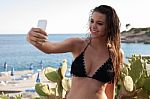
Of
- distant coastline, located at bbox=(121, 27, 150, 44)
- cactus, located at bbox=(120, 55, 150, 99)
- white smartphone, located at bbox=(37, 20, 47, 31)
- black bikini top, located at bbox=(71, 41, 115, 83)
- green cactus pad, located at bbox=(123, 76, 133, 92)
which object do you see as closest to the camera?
white smartphone, located at bbox=(37, 20, 47, 31)

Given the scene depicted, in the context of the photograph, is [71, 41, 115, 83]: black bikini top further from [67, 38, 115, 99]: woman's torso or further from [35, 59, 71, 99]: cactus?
[35, 59, 71, 99]: cactus

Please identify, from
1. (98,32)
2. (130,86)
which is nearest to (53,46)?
(98,32)

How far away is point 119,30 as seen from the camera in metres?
3.11

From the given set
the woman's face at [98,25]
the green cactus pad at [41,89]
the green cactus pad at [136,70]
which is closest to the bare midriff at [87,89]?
the woman's face at [98,25]

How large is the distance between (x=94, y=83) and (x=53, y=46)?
0.43 metres

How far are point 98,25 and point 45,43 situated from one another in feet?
1.60

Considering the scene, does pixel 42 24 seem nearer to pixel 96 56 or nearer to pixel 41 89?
pixel 96 56

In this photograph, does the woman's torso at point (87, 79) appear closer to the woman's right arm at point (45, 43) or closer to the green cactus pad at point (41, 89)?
the woman's right arm at point (45, 43)

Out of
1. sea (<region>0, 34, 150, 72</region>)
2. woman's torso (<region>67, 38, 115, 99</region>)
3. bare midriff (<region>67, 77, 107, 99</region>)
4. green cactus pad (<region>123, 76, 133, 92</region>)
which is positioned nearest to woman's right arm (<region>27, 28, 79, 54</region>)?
woman's torso (<region>67, 38, 115, 99</region>)

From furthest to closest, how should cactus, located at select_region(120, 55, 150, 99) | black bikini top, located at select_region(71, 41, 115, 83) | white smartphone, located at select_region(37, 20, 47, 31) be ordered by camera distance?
cactus, located at select_region(120, 55, 150, 99)
black bikini top, located at select_region(71, 41, 115, 83)
white smartphone, located at select_region(37, 20, 47, 31)

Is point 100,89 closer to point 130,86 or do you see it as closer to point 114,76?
point 114,76

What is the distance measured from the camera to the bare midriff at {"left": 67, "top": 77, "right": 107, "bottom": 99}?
2848mm

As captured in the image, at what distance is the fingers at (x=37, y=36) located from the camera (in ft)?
7.79

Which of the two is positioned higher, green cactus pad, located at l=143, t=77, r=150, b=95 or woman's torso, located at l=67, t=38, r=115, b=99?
woman's torso, located at l=67, t=38, r=115, b=99
